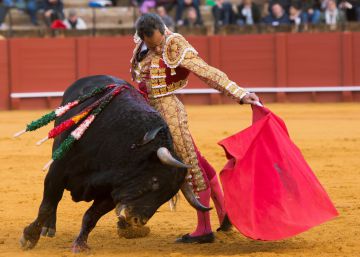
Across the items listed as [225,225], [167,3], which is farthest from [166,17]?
[225,225]

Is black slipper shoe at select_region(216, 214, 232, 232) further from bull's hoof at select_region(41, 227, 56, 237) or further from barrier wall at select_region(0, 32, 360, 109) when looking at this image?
barrier wall at select_region(0, 32, 360, 109)

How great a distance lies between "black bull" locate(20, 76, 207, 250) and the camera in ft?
15.8

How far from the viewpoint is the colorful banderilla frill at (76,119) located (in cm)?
505

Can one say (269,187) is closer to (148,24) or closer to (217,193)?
(217,193)

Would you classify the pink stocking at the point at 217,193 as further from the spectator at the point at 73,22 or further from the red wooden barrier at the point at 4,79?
the spectator at the point at 73,22

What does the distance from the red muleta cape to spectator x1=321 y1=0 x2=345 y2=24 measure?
10486 mm

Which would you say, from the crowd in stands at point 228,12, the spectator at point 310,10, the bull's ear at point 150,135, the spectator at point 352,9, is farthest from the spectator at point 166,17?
the bull's ear at point 150,135

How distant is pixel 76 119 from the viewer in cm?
514

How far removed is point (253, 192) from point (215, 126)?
22.2 ft

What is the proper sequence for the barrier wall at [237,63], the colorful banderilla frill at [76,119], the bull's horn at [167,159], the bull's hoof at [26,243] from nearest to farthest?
the bull's horn at [167,159], the colorful banderilla frill at [76,119], the bull's hoof at [26,243], the barrier wall at [237,63]

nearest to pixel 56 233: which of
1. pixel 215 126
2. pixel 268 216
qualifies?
pixel 268 216

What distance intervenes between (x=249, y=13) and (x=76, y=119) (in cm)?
1094

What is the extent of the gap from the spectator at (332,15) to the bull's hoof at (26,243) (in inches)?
433

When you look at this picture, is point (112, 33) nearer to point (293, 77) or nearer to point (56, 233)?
point (293, 77)
